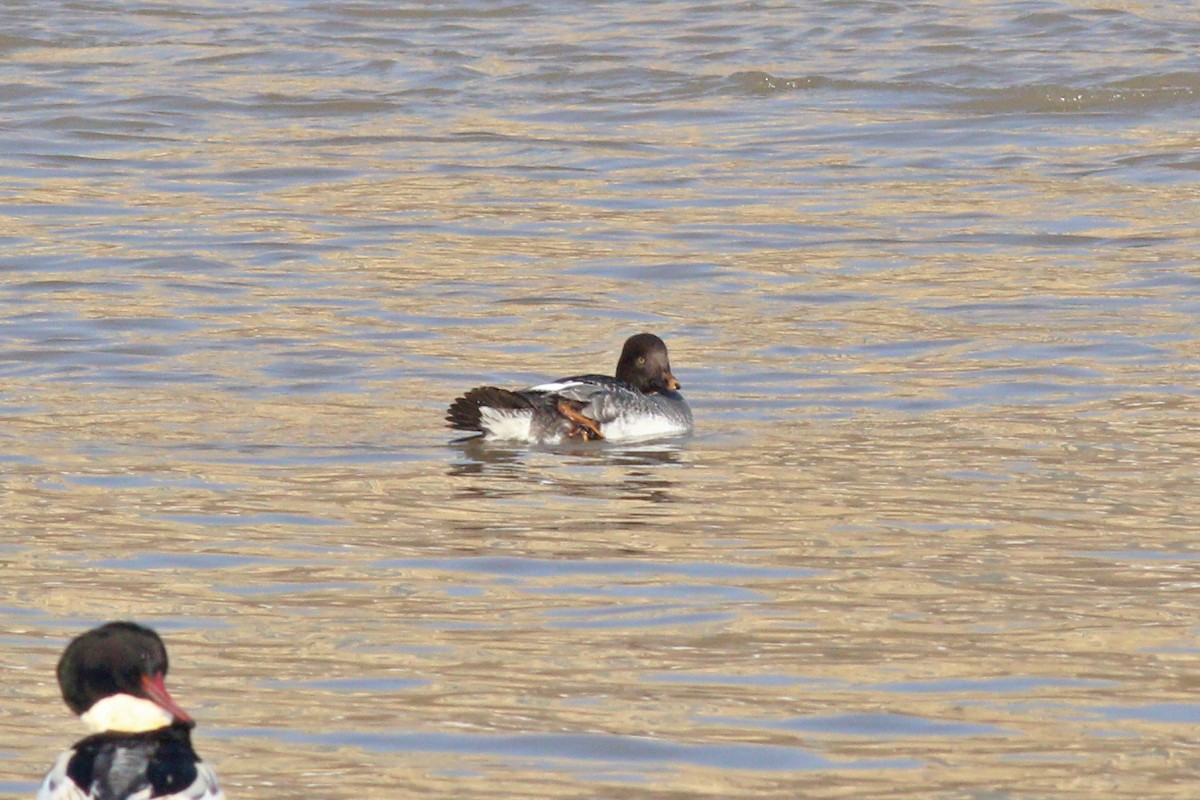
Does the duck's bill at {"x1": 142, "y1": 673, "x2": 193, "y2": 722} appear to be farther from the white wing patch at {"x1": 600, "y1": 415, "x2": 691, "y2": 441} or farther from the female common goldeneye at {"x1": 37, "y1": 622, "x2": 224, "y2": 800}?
the white wing patch at {"x1": 600, "y1": 415, "x2": 691, "y2": 441}

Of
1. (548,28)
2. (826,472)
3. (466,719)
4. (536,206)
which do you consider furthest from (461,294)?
(548,28)

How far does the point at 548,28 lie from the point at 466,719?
19.4 meters

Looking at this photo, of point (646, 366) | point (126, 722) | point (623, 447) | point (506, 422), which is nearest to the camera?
point (126, 722)

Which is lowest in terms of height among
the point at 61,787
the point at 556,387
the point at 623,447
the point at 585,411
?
the point at 623,447

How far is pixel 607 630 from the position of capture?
714cm

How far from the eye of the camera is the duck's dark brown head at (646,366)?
11.0m

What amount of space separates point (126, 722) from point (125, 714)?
2cm

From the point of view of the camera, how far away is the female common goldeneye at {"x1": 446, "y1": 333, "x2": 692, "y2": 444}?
10281mm

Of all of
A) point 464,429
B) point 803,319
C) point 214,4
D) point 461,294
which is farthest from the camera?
point 214,4

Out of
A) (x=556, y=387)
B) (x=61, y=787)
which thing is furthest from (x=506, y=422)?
(x=61, y=787)

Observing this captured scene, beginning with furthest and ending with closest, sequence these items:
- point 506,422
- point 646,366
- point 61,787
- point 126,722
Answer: point 646,366, point 506,422, point 126,722, point 61,787

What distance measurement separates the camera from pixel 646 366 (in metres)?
11.1

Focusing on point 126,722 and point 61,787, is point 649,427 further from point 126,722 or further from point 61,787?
point 61,787

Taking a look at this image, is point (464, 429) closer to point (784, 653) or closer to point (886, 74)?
point (784, 653)
